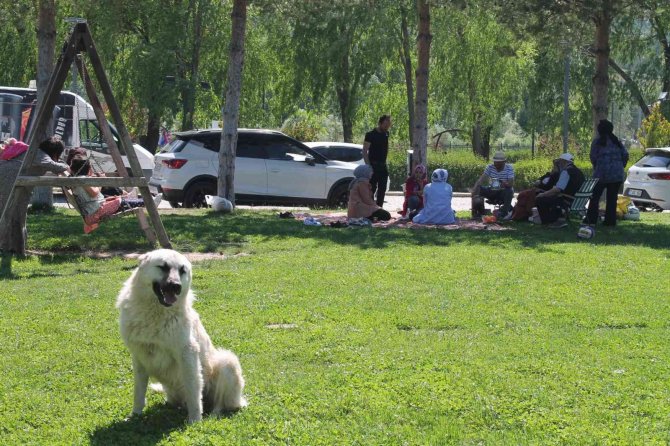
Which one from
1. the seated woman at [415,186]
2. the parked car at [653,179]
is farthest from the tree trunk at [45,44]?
the parked car at [653,179]

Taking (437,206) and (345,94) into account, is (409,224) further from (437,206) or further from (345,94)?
(345,94)

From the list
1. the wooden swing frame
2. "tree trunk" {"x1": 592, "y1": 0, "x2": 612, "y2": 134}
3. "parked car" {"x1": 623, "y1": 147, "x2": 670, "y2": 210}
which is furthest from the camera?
"parked car" {"x1": 623, "y1": 147, "x2": 670, "y2": 210}

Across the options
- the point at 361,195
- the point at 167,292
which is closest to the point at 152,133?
the point at 361,195

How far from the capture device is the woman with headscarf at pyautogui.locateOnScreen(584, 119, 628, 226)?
655 inches

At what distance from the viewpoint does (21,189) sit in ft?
37.1

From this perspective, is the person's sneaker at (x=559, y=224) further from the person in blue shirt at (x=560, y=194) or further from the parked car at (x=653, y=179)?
the parked car at (x=653, y=179)

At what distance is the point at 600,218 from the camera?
1834 cm

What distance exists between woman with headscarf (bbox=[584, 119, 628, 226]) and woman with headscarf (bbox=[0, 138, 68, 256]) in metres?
9.25

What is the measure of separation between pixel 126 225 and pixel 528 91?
3108cm

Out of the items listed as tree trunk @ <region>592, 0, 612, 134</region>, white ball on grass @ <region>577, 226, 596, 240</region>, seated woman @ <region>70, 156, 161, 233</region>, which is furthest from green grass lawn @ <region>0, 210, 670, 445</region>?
tree trunk @ <region>592, 0, 612, 134</region>

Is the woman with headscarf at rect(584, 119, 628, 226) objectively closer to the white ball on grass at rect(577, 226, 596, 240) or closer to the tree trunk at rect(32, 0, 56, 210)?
the white ball on grass at rect(577, 226, 596, 240)

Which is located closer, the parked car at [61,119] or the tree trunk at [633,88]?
the parked car at [61,119]

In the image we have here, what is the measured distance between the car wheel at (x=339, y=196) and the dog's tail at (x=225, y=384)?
1609cm

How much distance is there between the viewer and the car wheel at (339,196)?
2191 cm
